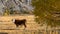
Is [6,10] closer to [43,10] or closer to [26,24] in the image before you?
[26,24]

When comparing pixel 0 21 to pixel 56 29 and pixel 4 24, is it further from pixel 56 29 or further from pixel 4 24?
pixel 56 29

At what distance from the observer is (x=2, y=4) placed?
2488 millimetres

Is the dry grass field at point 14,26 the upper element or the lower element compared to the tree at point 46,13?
lower

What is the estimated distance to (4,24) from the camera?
8.11 ft

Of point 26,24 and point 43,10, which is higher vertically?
point 43,10

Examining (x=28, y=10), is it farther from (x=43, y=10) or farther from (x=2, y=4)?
(x=2, y=4)

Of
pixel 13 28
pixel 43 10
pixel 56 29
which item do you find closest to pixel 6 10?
pixel 13 28

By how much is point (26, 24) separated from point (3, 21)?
1.05 feet

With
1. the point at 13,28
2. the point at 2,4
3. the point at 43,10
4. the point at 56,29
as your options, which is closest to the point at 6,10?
the point at 2,4

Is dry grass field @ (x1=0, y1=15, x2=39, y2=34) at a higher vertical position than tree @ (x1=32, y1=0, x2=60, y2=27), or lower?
lower

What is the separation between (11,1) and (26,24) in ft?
1.24

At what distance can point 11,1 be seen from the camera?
8.14 feet

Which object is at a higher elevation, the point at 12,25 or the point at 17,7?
the point at 17,7

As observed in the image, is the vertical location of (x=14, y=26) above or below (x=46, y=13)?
below
